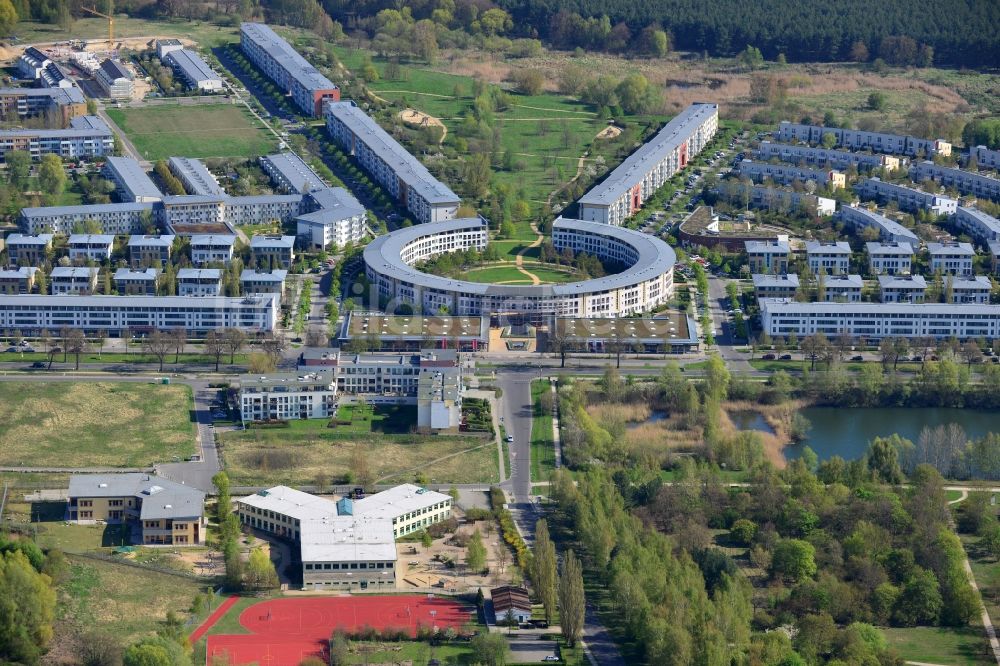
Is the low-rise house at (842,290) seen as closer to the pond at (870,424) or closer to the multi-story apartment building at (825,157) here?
the pond at (870,424)

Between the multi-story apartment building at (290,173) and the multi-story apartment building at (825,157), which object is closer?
the multi-story apartment building at (290,173)

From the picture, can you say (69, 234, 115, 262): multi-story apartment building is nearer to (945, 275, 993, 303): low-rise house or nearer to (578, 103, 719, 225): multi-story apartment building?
(578, 103, 719, 225): multi-story apartment building

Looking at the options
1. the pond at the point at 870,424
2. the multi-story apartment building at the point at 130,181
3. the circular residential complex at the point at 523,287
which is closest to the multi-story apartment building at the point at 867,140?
the circular residential complex at the point at 523,287

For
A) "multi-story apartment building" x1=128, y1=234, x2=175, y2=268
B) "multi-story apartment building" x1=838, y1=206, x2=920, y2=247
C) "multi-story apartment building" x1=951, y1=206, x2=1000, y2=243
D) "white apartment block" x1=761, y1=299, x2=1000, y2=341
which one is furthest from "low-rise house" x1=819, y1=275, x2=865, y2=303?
"multi-story apartment building" x1=128, y1=234, x2=175, y2=268

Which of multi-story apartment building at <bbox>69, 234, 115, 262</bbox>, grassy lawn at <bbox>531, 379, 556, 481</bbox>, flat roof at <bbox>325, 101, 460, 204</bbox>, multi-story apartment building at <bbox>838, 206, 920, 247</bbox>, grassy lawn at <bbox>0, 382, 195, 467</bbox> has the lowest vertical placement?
grassy lawn at <bbox>0, 382, 195, 467</bbox>

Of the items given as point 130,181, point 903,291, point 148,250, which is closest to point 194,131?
point 130,181

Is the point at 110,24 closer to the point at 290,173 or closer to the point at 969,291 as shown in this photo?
the point at 290,173
